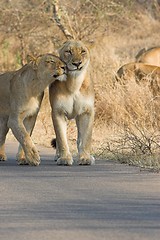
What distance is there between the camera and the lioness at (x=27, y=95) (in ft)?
35.6

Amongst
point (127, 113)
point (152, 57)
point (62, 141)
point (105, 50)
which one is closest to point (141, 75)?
point (127, 113)

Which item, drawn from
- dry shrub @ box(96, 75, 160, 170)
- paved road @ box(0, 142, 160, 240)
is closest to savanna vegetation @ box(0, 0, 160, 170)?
dry shrub @ box(96, 75, 160, 170)

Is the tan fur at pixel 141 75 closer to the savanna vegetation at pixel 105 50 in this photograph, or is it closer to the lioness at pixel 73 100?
the savanna vegetation at pixel 105 50

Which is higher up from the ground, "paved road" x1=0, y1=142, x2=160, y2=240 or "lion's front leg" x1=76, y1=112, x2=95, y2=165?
"paved road" x1=0, y1=142, x2=160, y2=240

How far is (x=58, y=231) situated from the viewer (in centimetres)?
646

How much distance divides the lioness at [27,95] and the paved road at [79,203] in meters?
0.30

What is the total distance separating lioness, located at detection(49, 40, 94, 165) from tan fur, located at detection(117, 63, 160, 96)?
510cm

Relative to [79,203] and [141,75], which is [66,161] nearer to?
[79,203]

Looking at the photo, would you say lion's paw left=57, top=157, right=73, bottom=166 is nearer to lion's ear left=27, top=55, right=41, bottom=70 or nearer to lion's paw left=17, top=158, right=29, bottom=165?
lion's paw left=17, top=158, right=29, bottom=165

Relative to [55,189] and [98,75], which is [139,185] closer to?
[55,189]

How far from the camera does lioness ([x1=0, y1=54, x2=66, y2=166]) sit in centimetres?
1085

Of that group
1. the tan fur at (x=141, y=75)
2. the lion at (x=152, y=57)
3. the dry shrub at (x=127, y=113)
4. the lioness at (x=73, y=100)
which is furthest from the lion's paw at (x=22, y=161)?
the lion at (x=152, y=57)

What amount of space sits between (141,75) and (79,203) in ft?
30.8

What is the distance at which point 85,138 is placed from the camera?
36.8ft
